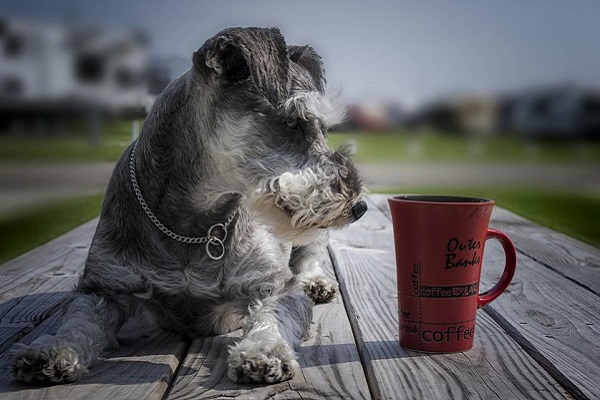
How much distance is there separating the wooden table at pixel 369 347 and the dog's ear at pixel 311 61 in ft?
2.86

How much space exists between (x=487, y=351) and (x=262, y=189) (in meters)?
0.92

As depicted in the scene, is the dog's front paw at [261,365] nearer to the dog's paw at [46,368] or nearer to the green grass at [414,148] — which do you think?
the dog's paw at [46,368]

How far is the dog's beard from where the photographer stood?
100 inches

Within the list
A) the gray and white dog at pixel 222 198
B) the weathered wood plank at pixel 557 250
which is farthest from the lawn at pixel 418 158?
the weathered wood plank at pixel 557 250

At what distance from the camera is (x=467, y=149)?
4106 centimetres

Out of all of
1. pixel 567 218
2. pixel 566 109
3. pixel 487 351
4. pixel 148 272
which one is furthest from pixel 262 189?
pixel 566 109

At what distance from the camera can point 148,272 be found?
2.50 meters

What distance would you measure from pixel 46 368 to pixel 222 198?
0.94 metres

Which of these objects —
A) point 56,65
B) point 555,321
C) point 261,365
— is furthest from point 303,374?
point 56,65

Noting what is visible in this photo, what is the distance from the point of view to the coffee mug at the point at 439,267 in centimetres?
210

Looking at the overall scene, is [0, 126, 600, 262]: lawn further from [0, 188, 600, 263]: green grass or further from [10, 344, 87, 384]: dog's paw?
[10, 344, 87, 384]: dog's paw

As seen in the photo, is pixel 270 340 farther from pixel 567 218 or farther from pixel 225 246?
pixel 567 218

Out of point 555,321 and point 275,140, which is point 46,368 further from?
point 555,321

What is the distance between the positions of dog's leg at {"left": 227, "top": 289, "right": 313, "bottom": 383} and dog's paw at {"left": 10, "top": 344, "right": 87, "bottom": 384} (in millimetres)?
423
